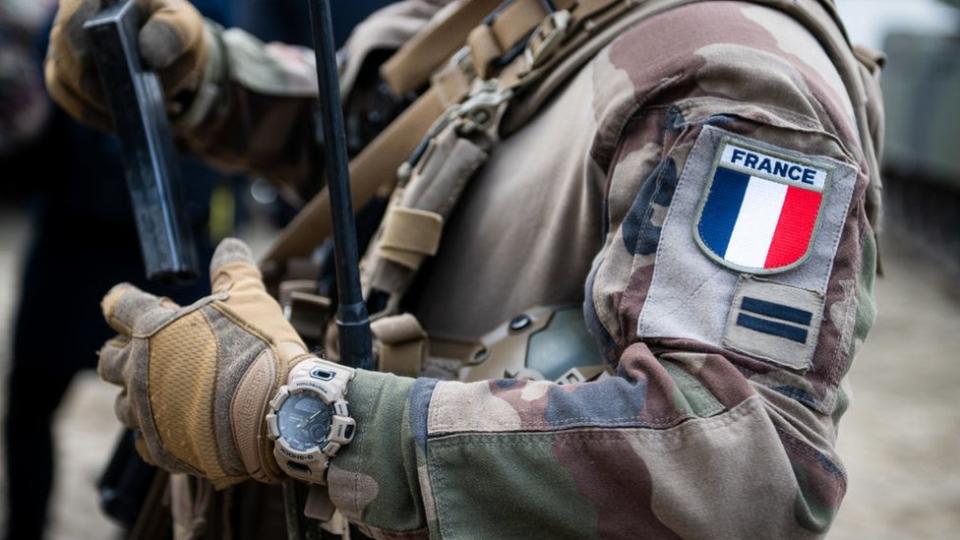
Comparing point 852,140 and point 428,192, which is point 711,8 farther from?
point 428,192

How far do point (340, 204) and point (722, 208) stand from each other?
49 centimetres

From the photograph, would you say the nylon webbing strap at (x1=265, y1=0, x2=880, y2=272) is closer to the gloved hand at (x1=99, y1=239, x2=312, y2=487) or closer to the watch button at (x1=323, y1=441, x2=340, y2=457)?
the gloved hand at (x1=99, y1=239, x2=312, y2=487)

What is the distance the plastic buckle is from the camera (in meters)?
1.53

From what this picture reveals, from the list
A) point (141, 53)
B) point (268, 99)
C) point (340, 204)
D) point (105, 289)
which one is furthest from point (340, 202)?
point (105, 289)

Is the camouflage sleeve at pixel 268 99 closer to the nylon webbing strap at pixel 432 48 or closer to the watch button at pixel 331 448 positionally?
the nylon webbing strap at pixel 432 48

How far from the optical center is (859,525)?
3840mm

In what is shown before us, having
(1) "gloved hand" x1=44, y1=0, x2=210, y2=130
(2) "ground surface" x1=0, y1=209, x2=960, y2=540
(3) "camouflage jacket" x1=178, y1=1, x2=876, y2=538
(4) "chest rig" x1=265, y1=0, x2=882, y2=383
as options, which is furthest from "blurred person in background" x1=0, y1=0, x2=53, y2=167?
(3) "camouflage jacket" x1=178, y1=1, x2=876, y2=538

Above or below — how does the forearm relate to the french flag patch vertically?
below

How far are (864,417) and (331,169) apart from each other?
409cm

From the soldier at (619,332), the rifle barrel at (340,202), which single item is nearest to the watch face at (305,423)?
the soldier at (619,332)

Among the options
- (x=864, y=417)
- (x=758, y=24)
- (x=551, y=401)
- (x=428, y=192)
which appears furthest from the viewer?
(x=864, y=417)

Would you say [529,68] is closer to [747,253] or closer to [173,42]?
[747,253]

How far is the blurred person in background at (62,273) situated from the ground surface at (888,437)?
16cm

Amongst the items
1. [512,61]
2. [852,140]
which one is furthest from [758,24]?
[512,61]
